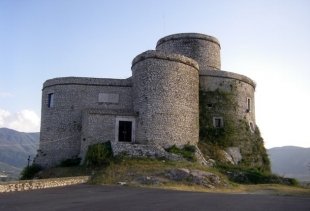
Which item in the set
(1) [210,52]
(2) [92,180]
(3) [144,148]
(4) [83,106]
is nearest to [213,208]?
(2) [92,180]

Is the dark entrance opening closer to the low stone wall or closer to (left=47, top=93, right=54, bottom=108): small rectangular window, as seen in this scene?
the low stone wall

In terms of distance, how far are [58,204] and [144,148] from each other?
45.1 ft

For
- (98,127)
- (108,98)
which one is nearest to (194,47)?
(108,98)

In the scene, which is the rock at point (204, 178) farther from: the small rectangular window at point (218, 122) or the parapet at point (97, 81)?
Answer: the parapet at point (97, 81)

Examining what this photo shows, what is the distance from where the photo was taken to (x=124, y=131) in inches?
1067

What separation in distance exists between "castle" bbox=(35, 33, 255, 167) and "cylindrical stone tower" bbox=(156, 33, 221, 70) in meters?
2.18

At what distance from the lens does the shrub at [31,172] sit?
28188mm

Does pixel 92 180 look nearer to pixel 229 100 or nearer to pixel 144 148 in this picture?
pixel 144 148

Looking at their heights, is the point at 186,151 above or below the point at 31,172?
above

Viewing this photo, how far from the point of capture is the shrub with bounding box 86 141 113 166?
79.2ft

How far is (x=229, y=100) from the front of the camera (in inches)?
1268

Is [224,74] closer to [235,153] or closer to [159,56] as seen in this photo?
[235,153]

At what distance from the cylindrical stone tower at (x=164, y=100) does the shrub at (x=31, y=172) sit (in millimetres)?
9153

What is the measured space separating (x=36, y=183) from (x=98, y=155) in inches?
276
